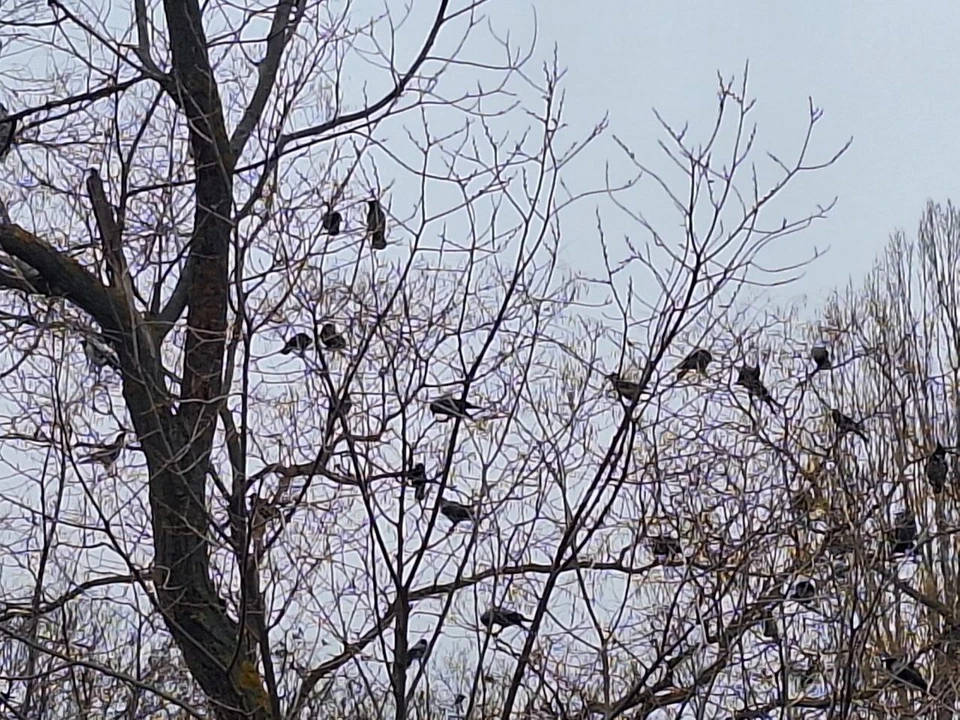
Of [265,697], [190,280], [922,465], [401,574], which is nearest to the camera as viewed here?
[401,574]

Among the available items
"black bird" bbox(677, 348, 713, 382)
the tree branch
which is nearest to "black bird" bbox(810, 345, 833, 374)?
"black bird" bbox(677, 348, 713, 382)

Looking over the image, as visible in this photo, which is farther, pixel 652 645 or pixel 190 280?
pixel 190 280

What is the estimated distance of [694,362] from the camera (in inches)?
150

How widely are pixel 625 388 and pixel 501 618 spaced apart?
717 millimetres

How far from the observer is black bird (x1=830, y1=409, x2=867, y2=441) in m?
3.77

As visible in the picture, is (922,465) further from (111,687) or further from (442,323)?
(111,687)

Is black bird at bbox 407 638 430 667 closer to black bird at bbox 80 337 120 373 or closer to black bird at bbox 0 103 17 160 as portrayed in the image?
black bird at bbox 80 337 120 373

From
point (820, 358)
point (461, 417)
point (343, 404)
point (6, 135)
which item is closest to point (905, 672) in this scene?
point (820, 358)

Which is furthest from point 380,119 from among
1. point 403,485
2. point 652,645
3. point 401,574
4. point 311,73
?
point 652,645

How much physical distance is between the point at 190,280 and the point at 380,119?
2.56 ft

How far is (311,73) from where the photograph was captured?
385cm

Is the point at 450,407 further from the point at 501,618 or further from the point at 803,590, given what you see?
the point at 803,590

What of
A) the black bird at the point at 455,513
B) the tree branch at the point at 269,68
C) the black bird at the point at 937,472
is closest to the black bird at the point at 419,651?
the black bird at the point at 455,513

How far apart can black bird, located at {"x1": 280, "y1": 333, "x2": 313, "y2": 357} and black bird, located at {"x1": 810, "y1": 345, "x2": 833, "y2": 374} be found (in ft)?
5.55
